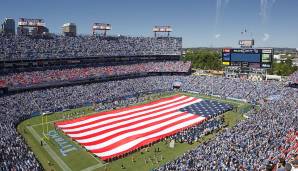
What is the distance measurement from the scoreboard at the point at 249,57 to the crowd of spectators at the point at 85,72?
590 inches

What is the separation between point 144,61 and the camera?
2977 inches

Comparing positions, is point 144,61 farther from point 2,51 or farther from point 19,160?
point 19,160

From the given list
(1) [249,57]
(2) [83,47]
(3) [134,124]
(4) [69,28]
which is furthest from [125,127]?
(4) [69,28]

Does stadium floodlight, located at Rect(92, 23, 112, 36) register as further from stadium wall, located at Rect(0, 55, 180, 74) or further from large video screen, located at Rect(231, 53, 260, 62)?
large video screen, located at Rect(231, 53, 260, 62)

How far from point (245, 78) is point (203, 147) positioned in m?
42.3

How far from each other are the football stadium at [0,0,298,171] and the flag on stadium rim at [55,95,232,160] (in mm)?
128

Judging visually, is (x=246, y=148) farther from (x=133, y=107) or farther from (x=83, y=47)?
(x=83, y=47)

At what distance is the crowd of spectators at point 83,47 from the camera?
53906 millimetres

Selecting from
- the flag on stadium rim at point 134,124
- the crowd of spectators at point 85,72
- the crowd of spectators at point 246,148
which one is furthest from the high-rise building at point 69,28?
the crowd of spectators at point 246,148

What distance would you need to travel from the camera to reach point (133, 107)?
47.4 metres

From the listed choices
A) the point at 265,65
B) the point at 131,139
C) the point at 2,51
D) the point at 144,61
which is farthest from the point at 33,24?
the point at 265,65

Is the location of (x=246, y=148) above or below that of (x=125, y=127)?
above

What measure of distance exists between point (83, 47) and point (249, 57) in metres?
37.9

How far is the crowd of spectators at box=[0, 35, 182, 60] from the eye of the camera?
53906mm
